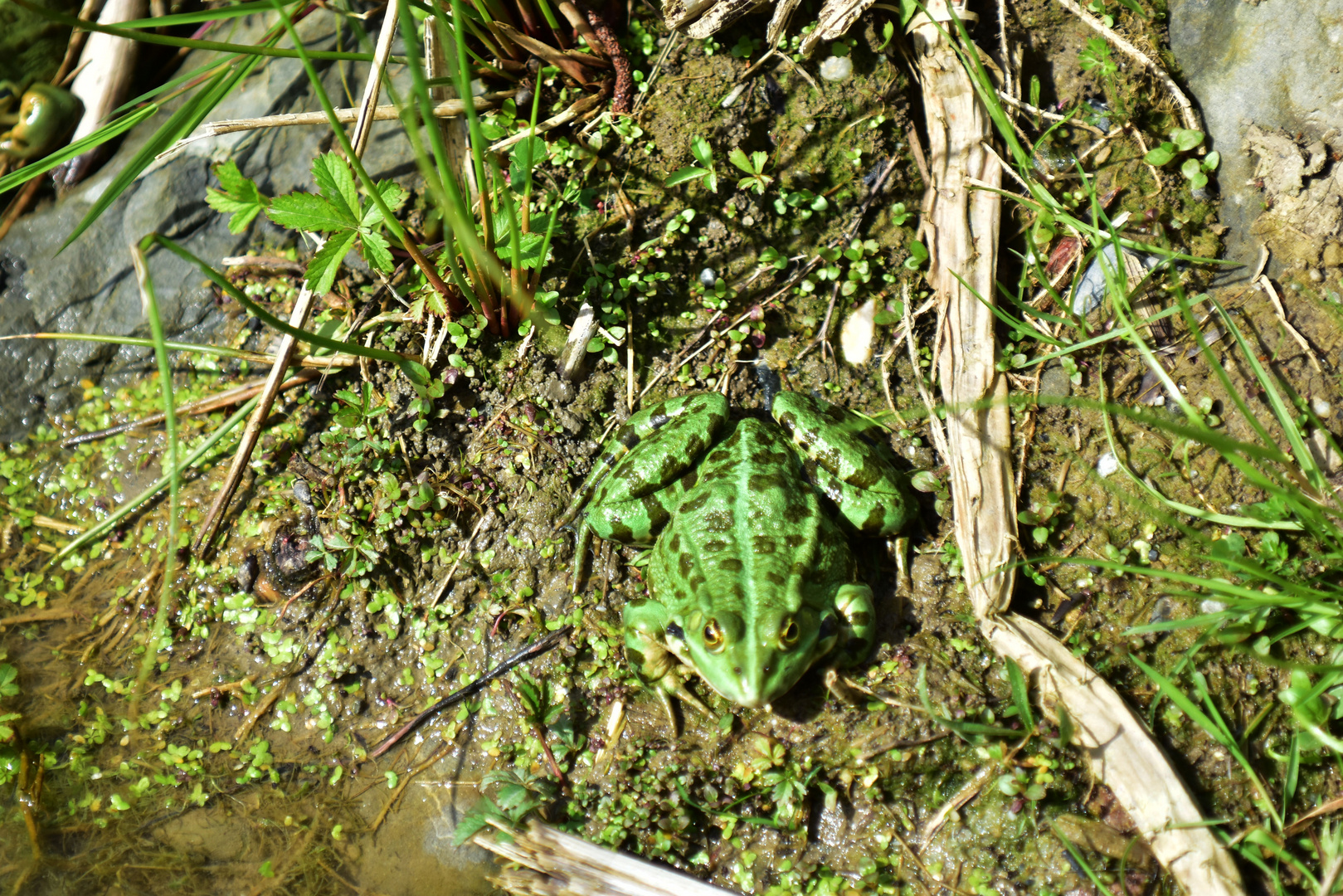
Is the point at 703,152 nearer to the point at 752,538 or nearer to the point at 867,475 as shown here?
the point at 867,475

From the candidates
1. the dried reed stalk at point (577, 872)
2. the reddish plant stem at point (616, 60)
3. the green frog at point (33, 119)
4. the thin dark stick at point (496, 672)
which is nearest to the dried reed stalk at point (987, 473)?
the reddish plant stem at point (616, 60)

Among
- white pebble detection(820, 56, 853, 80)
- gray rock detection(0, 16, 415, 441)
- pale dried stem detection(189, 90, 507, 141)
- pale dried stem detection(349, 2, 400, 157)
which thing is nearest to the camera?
pale dried stem detection(349, 2, 400, 157)

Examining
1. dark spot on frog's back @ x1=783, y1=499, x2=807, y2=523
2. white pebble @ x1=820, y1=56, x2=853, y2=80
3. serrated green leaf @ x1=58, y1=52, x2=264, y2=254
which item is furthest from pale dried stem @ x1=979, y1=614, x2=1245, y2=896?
serrated green leaf @ x1=58, y1=52, x2=264, y2=254

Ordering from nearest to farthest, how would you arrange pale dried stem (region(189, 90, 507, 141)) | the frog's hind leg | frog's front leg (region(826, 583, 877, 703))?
frog's front leg (region(826, 583, 877, 703))
the frog's hind leg
pale dried stem (region(189, 90, 507, 141))

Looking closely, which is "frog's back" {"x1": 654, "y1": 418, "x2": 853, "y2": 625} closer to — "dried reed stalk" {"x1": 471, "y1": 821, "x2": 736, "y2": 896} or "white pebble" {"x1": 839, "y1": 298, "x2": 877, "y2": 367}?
"white pebble" {"x1": 839, "y1": 298, "x2": 877, "y2": 367}

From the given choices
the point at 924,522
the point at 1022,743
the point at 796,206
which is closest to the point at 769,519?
the point at 924,522

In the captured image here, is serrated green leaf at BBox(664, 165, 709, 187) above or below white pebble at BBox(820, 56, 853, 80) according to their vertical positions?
below

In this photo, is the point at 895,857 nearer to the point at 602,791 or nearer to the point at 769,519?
the point at 602,791
